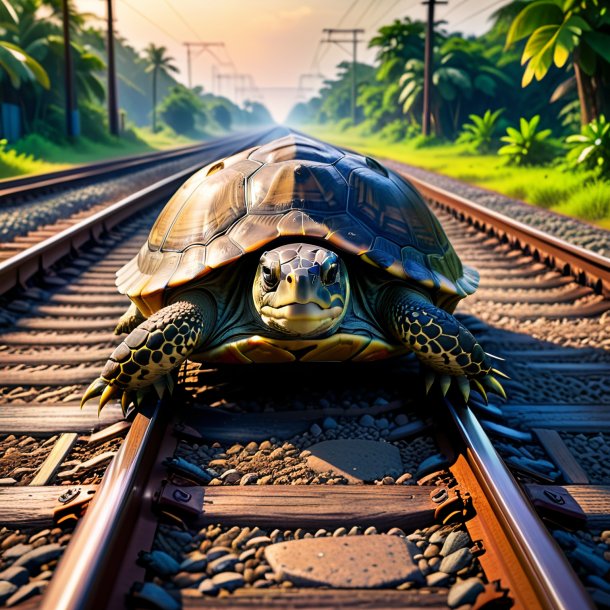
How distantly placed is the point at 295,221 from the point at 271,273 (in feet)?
1.60

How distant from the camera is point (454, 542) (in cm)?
213

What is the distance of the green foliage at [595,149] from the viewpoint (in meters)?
11.8

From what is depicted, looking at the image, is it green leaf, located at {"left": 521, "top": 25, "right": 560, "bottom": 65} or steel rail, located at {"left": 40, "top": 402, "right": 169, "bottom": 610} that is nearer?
steel rail, located at {"left": 40, "top": 402, "right": 169, "bottom": 610}

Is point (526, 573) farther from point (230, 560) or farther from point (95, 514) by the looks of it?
point (95, 514)

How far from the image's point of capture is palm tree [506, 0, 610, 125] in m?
14.4

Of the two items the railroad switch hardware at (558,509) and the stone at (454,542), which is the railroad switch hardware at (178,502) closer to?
the stone at (454,542)

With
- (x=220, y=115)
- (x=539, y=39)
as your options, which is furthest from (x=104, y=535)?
(x=220, y=115)

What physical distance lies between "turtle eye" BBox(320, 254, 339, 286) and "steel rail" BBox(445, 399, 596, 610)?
3.05 ft

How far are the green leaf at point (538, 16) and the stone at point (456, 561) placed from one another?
16.3 m

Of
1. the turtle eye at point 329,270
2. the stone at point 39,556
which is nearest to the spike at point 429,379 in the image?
the turtle eye at point 329,270

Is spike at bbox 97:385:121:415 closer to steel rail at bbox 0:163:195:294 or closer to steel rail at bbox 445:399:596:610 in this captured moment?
steel rail at bbox 445:399:596:610

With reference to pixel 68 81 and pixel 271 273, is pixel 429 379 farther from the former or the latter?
pixel 68 81

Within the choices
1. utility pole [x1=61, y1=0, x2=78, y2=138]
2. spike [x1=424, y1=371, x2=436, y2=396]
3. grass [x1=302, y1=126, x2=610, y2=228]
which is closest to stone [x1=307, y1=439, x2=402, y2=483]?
spike [x1=424, y1=371, x2=436, y2=396]

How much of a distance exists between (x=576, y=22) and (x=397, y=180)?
13335mm
